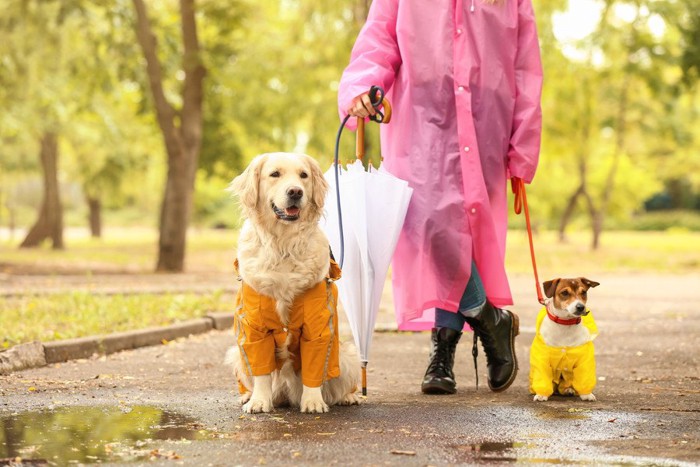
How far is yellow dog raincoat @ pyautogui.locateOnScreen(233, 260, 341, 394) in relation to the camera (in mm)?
4883

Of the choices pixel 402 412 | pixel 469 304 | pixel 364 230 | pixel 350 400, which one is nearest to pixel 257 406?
pixel 350 400

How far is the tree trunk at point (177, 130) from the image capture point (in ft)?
55.5

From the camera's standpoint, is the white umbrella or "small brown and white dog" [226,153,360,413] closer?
"small brown and white dog" [226,153,360,413]

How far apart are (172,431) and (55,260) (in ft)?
66.4

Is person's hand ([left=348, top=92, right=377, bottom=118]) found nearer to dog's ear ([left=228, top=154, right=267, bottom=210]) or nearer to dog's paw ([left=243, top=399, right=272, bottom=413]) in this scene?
dog's ear ([left=228, top=154, right=267, bottom=210])

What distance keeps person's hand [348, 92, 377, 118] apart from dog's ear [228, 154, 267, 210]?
0.72 meters

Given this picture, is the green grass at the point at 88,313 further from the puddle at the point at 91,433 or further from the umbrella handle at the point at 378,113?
the umbrella handle at the point at 378,113

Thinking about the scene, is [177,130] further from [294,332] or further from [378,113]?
[294,332]

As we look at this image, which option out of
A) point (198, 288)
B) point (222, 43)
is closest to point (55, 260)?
point (222, 43)

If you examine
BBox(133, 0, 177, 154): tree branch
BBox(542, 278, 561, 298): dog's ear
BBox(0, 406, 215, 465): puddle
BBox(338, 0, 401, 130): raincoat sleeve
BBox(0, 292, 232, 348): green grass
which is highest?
BBox(133, 0, 177, 154): tree branch

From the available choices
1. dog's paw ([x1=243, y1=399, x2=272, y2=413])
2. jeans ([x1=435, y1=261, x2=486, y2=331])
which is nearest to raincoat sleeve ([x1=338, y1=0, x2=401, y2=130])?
jeans ([x1=435, y1=261, x2=486, y2=331])

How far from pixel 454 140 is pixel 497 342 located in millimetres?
1208

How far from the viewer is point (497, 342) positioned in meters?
5.79

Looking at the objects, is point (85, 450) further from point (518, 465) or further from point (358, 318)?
point (358, 318)
